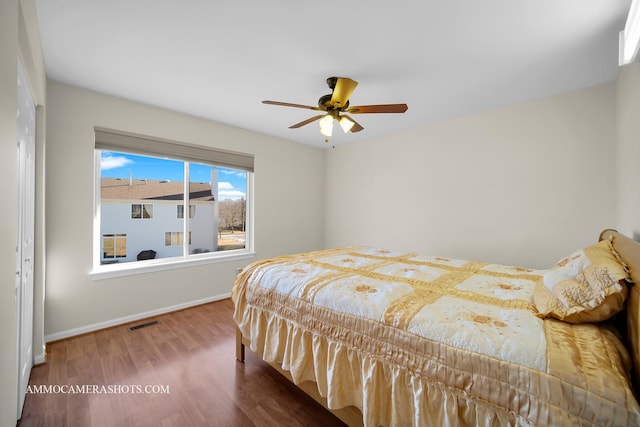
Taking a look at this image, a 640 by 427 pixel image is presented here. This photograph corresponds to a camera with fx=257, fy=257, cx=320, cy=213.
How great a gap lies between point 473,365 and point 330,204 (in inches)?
153

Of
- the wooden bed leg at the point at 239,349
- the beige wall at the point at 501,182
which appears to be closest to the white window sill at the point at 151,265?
the wooden bed leg at the point at 239,349

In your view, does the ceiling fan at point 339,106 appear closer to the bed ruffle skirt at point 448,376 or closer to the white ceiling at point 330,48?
the white ceiling at point 330,48

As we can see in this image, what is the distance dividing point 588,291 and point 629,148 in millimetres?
1682

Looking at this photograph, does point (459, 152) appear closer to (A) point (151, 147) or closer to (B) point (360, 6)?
(B) point (360, 6)

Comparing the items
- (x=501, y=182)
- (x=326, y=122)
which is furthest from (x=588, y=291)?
(x=501, y=182)

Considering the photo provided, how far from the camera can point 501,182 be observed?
2.90 meters

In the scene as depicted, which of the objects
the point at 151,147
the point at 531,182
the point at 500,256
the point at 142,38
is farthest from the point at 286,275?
the point at 531,182

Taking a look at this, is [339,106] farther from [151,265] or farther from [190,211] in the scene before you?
[151,265]

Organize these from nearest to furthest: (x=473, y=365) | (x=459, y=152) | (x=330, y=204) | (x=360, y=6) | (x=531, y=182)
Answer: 1. (x=473, y=365)
2. (x=360, y=6)
3. (x=531, y=182)
4. (x=459, y=152)
5. (x=330, y=204)

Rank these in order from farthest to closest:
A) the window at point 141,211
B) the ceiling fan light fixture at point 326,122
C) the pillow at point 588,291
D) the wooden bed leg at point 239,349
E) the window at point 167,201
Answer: the window at point 141,211 < the window at point 167,201 < the ceiling fan light fixture at point 326,122 < the wooden bed leg at point 239,349 < the pillow at point 588,291

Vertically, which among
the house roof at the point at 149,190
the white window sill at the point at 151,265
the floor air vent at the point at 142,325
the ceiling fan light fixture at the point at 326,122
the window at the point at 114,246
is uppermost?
the ceiling fan light fixture at the point at 326,122

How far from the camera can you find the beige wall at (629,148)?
172 cm

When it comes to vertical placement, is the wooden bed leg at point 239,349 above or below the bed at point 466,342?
below

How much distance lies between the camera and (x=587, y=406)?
77 cm
